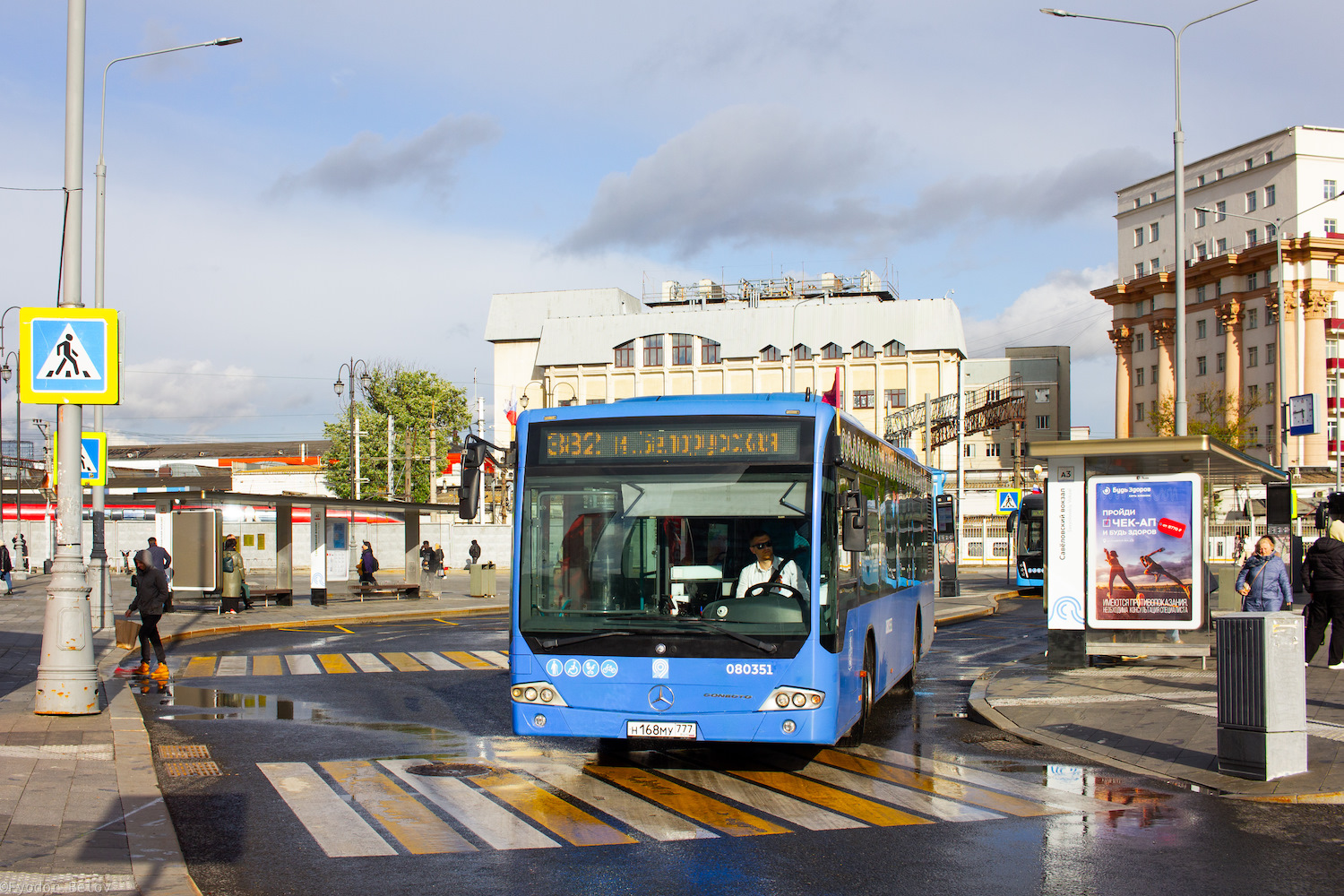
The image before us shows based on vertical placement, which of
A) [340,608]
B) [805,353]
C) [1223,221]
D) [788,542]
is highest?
[1223,221]

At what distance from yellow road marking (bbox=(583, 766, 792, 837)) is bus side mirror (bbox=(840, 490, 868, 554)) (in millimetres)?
2146

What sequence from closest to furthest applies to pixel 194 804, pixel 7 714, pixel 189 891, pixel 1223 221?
pixel 189 891
pixel 194 804
pixel 7 714
pixel 1223 221

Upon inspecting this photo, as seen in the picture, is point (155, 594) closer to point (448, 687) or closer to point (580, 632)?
point (448, 687)

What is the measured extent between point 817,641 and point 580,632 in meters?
1.71

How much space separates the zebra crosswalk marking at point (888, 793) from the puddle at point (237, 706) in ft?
17.0

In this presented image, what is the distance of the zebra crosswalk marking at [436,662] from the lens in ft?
57.7

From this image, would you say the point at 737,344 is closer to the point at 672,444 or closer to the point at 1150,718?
the point at 1150,718

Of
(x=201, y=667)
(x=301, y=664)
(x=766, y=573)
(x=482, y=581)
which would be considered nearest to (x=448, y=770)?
Answer: (x=766, y=573)

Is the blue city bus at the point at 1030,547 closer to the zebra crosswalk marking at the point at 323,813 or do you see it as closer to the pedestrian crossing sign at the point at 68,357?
the pedestrian crossing sign at the point at 68,357

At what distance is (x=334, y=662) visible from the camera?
18750mm

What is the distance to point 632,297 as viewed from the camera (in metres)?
106

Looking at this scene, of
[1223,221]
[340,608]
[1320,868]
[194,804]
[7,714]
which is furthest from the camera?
[1223,221]

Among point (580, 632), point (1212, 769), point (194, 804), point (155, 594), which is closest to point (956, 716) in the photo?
point (1212, 769)

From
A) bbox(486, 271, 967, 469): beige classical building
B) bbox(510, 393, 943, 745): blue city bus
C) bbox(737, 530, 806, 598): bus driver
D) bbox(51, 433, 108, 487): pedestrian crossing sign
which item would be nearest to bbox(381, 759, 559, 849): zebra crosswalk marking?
bbox(510, 393, 943, 745): blue city bus
